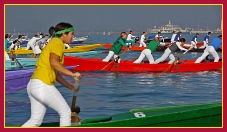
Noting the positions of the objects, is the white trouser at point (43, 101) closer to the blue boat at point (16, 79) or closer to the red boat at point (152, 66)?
the blue boat at point (16, 79)

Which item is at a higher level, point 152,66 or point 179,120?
point 152,66

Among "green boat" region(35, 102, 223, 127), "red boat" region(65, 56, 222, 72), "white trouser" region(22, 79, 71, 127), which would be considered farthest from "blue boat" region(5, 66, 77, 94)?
"red boat" region(65, 56, 222, 72)

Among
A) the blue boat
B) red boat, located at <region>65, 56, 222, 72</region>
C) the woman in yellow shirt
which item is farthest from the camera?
red boat, located at <region>65, 56, 222, 72</region>

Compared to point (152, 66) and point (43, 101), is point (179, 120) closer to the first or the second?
point (43, 101)

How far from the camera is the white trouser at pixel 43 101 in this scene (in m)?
6.48

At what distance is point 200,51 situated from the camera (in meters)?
35.2

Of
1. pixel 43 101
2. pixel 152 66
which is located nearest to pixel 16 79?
pixel 43 101

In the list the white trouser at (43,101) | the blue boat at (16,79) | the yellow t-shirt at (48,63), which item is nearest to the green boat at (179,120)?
the white trouser at (43,101)

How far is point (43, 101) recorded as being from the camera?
6535 mm

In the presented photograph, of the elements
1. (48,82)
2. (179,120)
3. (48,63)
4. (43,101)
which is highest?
(48,63)

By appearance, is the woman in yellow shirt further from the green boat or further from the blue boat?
the blue boat

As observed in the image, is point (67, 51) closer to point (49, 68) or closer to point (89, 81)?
point (89, 81)

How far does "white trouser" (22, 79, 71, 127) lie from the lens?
6.48 metres

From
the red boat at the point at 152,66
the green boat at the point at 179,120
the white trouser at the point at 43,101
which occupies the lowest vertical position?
the green boat at the point at 179,120
